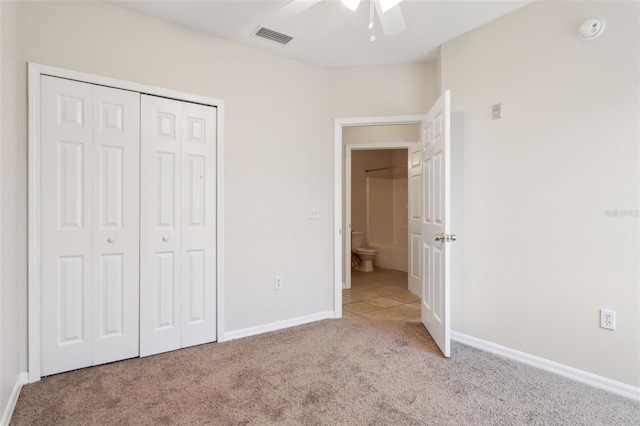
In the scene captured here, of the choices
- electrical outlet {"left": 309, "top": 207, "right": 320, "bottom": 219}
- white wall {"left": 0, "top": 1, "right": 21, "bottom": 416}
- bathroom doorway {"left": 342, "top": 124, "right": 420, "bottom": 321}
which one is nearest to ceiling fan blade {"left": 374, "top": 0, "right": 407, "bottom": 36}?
electrical outlet {"left": 309, "top": 207, "right": 320, "bottom": 219}

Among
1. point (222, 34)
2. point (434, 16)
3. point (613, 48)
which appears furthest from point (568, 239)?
point (222, 34)

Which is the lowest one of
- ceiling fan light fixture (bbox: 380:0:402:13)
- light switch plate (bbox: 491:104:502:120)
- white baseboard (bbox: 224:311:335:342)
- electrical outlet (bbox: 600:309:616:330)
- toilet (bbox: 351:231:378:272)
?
white baseboard (bbox: 224:311:335:342)

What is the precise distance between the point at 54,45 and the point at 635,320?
4.00 m

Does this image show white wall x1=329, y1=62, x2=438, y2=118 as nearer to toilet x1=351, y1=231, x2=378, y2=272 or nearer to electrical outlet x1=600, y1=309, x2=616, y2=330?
electrical outlet x1=600, y1=309, x2=616, y2=330

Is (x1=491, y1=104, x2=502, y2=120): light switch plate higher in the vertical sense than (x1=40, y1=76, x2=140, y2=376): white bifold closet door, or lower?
higher

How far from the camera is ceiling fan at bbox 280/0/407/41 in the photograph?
1783 millimetres

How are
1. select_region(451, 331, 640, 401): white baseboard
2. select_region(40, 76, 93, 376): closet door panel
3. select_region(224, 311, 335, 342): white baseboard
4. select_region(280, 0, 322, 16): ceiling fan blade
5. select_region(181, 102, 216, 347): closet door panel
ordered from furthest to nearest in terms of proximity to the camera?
1. select_region(224, 311, 335, 342): white baseboard
2. select_region(181, 102, 216, 347): closet door panel
3. select_region(280, 0, 322, 16): ceiling fan blade
4. select_region(40, 76, 93, 376): closet door panel
5. select_region(451, 331, 640, 401): white baseboard

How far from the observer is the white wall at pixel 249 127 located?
2.29m

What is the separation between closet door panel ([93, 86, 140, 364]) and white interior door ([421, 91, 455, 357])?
2.29 m

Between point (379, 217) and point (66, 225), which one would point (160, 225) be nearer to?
point (66, 225)

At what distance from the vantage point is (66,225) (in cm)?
228

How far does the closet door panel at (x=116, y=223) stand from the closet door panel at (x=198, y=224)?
0.34m

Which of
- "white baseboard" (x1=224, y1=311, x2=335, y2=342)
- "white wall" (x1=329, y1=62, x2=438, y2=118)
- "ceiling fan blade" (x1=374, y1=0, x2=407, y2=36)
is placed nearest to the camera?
"ceiling fan blade" (x1=374, y1=0, x2=407, y2=36)

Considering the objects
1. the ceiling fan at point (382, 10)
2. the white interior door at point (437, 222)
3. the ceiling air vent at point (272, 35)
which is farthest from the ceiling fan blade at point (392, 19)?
the ceiling air vent at point (272, 35)
